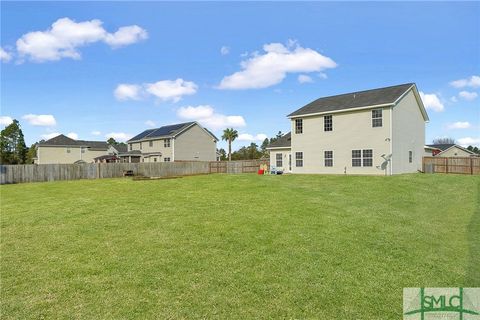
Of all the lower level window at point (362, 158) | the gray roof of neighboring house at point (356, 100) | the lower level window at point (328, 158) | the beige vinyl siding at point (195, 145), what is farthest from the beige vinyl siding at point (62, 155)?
the lower level window at point (362, 158)

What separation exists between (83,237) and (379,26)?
50.6ft

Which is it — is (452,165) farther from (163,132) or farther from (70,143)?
(70,143)

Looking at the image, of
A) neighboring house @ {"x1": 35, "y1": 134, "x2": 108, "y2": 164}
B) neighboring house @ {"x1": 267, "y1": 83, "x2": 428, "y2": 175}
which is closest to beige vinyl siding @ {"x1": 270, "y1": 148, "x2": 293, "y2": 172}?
neighboring house @ {"x1": 267, "y1": 83, "x2": 428, "y2": 175}

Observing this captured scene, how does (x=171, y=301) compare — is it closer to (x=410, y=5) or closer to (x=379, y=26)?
(x=410, y=5)

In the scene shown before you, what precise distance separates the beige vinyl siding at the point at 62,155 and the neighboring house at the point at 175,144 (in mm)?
12119

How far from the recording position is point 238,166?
35.9 metres

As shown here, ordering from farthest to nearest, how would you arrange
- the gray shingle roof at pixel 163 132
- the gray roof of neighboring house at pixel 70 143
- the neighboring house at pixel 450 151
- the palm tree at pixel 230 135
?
the palm tree at pixel 230 135
the gray roof of neighboring house at pixel 70 143
the gray shingle roof at pixel 163 132
the neighboring house at pixel 450 151

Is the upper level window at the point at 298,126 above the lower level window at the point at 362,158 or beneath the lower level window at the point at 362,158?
above

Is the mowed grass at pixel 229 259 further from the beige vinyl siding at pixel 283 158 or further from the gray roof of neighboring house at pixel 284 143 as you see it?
the gray roof of neighboring house at pixel 284 143

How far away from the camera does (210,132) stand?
159 feet

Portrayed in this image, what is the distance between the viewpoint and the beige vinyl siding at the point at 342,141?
78.5ft

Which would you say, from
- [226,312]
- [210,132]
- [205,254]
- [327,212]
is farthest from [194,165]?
[226,312]

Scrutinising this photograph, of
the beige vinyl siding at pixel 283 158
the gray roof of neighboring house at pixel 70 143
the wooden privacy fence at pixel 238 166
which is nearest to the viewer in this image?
the beige vinyl siding at pixel 283 158

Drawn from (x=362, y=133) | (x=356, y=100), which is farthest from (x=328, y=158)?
(x=356, y=100)
